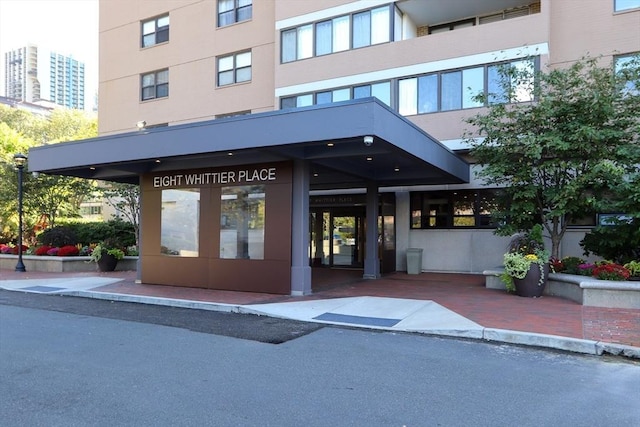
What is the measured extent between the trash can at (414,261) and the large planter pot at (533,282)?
599 cm

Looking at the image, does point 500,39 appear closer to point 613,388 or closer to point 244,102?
point 244,102

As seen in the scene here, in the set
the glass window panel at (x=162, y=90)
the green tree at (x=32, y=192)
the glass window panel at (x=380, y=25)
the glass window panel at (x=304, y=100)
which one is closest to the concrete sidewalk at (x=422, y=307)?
the glass window panel at (x=304, y=100)

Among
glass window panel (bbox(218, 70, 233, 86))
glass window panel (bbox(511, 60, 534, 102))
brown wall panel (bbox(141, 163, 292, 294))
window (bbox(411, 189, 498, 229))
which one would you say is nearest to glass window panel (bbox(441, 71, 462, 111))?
glass window panel (bbox(511, 60, 534, 102))

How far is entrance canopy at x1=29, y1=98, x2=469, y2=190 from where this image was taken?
952 cm

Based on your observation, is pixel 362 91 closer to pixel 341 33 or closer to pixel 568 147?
pixel 341 33

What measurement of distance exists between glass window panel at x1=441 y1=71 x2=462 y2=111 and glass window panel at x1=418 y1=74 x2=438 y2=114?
31cm

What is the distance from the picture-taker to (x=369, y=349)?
7.07 meters

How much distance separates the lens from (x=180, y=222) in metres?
14.1

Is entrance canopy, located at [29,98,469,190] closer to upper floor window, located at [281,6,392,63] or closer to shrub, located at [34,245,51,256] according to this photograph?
shrub, located at [34,245,51,256]

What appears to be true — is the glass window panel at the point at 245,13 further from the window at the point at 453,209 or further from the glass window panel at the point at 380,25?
the window at the point at 453,209

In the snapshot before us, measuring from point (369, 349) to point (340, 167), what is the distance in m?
7.19

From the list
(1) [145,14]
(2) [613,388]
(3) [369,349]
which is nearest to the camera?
(2) [613,388]

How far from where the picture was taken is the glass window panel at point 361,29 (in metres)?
18.6

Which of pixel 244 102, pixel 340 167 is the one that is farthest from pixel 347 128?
pixel 244 102
